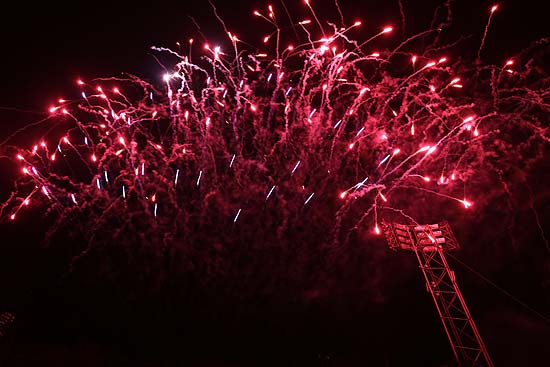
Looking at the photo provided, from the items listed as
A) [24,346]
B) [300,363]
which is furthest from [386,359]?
[24,346]

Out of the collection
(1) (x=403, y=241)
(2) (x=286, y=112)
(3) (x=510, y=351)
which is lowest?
(3) (x=510, y=351)

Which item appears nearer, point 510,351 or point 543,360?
point 543,360

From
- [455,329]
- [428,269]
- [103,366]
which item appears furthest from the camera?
[103,366]

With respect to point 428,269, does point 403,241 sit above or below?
above

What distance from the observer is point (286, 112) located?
316 inches

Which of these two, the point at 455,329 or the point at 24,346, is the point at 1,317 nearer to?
the point at 24,346

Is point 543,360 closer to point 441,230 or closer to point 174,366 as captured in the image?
point 441,230

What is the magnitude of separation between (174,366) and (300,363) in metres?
5.24

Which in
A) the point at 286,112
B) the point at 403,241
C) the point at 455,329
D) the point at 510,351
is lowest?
the point at 455,329

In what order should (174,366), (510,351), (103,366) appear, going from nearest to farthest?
(510,351) < (103,366) < (174,366)

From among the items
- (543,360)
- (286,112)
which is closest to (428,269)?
(286,112)

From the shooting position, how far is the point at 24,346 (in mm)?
12969

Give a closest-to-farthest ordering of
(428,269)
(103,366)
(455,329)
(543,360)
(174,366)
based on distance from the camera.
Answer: (455,329)
(428,269)
(543,360)
(103,366)
(174,366)

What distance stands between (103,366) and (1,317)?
409 centimetres
